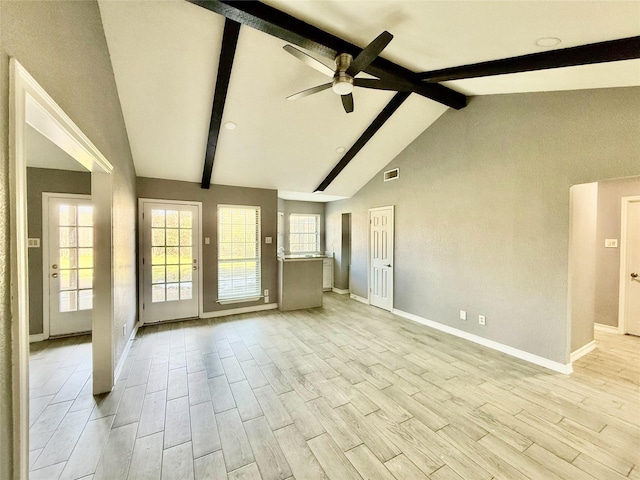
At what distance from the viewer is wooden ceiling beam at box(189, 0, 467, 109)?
2.11 metres

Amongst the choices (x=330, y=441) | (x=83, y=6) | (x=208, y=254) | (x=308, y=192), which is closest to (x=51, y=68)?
(x=83, y=6)

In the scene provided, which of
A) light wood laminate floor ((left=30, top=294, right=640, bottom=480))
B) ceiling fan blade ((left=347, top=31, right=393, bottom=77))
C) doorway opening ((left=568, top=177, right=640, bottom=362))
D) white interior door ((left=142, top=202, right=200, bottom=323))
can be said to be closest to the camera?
light wood laminate floor ((left=30, top=294, right=640, bottom=480))

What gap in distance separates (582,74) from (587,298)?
270 centimetres

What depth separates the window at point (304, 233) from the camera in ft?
24.4

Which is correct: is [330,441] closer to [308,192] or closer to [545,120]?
[545,120]

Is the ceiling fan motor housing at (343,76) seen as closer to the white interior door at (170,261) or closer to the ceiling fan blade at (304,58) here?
the ceiling fan blade at (304,58)

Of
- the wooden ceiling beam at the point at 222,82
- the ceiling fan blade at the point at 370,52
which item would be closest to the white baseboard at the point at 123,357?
the wooden ceiling beam at the point at 222,82

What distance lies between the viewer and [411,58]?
111 inches

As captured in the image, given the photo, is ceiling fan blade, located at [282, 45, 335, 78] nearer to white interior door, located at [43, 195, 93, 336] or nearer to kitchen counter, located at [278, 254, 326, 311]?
kitchen counter, located at [278, 254, 326, 311]

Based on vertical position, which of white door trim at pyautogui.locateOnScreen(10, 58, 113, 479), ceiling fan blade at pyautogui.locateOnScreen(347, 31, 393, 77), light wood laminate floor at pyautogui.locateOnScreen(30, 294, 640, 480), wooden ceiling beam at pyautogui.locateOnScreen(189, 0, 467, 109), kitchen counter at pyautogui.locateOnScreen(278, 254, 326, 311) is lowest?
light wood laminate floor at pyautogui.locateOnScreen(30, 294, 640, 480)

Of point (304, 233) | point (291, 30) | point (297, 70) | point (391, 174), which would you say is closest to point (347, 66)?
point (291, 30)

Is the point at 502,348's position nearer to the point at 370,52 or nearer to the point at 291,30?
the point at 370,52

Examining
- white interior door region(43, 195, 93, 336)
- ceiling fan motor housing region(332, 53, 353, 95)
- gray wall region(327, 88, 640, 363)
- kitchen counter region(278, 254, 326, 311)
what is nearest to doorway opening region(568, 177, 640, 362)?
gray wall region(327, 88, 640, 363)

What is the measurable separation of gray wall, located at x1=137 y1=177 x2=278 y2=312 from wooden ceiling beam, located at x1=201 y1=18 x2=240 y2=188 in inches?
33.1
